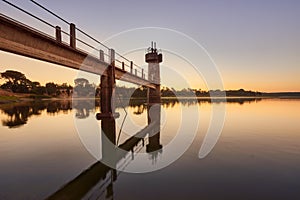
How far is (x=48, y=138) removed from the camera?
1594 centimetres

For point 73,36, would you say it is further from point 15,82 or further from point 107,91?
point 15,82

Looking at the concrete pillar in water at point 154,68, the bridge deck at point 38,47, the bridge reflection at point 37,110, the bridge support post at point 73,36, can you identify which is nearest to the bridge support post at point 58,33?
the bridge deck at point 38,47

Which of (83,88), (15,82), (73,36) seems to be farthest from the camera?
(83,88)

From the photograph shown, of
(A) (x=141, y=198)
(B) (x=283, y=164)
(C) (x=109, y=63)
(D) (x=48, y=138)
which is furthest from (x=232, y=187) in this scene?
(C) (x=109, y=63)

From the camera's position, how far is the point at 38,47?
9.46 meters

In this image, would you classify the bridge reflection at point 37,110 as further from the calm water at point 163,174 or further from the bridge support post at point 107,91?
the calm water at point 163,174

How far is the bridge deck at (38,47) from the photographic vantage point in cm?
757

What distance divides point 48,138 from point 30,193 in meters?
9.70

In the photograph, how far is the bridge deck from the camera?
7566 millimetres

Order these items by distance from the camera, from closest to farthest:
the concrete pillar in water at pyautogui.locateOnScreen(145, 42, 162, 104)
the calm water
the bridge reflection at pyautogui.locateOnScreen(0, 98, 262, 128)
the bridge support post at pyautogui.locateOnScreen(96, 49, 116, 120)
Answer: the calm water, the bridge support post at pyautogui.locateOnScreen(96, 49, 116, 120), the bridge reflection at pyautogui.locateOnScreen(0, 98, 262, 128), the concrete pillar in water at pyautogui.locateOnScreen(145, 42, 162, 104)

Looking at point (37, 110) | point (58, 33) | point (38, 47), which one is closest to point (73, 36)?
point (58, 33)

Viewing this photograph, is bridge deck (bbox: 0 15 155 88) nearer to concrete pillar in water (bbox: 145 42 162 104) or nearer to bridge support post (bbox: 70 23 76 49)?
bridge support post (bbox: 70 23 76 49)

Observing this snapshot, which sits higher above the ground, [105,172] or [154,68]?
[154,68]

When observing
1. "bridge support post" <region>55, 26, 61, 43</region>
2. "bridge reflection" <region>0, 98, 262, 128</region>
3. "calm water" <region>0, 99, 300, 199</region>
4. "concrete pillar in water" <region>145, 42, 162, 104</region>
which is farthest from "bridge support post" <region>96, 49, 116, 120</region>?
"concrete pillar in water" <region>145, 42, 162, 104</region>
